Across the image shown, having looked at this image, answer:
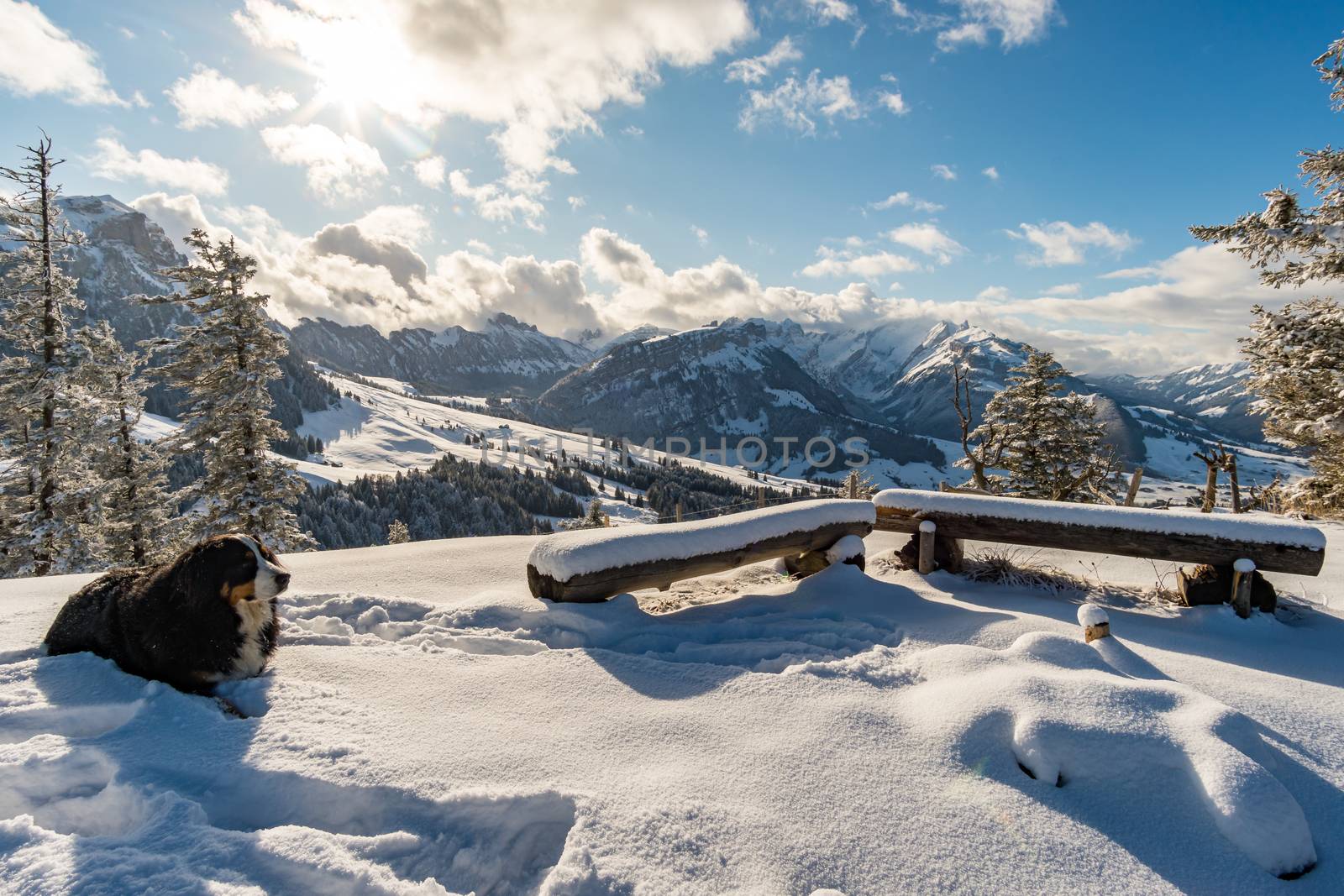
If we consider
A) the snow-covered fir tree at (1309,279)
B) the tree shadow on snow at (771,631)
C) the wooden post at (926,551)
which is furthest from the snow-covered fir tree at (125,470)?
the snow-covered fir tree at (1309,279)

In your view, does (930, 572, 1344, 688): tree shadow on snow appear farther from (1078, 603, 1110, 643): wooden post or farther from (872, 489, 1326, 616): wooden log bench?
(1078, 603, 1110, 643): wooden post

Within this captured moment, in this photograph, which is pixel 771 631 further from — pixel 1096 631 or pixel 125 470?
pixel 125 470

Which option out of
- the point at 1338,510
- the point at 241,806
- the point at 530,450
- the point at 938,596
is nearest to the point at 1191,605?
the point at 938,596

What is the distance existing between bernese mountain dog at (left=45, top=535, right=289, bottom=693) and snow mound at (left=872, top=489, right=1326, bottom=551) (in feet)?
24.3

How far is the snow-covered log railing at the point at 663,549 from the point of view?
5.95 meters

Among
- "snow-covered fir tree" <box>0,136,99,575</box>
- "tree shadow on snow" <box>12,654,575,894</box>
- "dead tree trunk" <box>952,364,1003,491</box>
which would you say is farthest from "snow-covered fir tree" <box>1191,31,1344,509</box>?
"snow-covered fir tree" <box>0,136,99,575</box>

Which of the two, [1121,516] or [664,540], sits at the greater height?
[1121,516]

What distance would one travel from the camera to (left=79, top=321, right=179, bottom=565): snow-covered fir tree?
17078mm

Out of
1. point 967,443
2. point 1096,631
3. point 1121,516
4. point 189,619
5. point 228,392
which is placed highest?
point 228,392

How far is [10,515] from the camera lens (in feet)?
51.4

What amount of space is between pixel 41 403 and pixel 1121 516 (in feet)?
78.2

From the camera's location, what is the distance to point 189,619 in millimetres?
4121

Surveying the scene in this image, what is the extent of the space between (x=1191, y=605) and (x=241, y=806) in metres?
9.52

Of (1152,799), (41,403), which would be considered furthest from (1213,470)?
(41,403)
